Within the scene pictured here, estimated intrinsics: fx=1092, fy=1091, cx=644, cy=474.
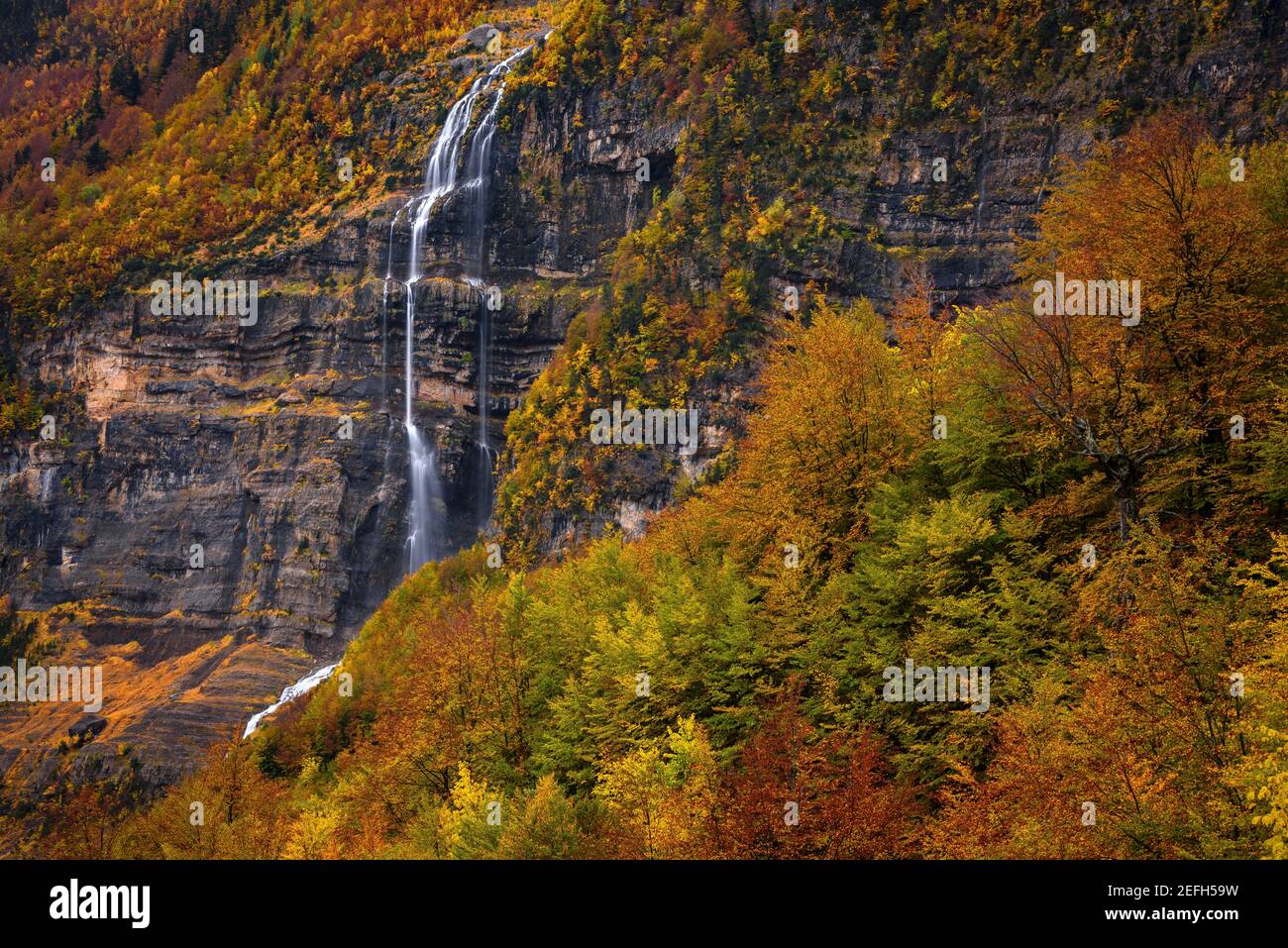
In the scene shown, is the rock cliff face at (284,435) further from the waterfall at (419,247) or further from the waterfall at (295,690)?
the waterfall at (295,690)

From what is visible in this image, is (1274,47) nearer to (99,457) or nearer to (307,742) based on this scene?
(307,742)

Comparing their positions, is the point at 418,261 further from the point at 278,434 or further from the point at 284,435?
the point at 278,434

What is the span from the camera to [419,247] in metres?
→ 101

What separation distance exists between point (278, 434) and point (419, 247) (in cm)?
2174

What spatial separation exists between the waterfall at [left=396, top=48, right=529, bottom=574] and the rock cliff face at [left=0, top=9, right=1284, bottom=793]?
38.3 inches

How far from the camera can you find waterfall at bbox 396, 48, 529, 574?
9462 cm

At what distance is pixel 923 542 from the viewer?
81.6 ft

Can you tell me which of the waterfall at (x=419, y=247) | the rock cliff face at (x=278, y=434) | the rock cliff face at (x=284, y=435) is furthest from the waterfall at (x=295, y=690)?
the waterfall at (x=419, y=247)

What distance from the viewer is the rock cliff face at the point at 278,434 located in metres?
93.1

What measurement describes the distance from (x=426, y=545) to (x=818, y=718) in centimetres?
7282

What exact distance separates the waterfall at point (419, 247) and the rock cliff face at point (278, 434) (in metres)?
0.97

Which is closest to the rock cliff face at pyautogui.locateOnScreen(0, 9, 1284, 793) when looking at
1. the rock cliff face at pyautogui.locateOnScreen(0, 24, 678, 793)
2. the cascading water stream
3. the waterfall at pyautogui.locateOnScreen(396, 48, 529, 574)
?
the rock cliff face at pyautogui.locateOnScreen(0, 24, 678, 793)
